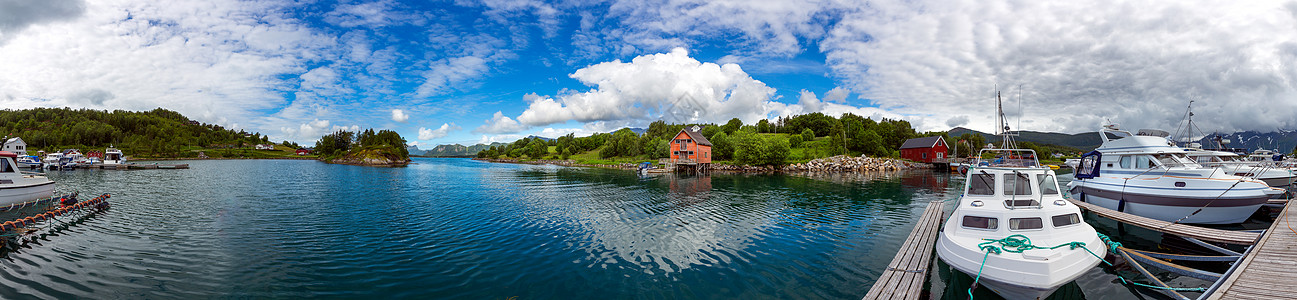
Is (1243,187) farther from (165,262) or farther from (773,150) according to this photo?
(773,150)

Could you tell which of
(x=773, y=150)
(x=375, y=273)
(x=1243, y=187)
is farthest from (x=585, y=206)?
(x=773, y=150)

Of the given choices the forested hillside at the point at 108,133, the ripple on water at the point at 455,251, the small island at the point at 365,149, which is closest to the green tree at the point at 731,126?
the small island at the point at 365,149

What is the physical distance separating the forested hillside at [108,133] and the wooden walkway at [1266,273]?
205m

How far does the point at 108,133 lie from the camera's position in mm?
144625

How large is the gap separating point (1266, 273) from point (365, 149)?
141 m

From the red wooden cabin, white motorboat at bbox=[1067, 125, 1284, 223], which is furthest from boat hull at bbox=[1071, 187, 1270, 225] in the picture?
the red wooden cabin

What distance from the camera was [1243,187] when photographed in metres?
16.1

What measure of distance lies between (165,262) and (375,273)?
6488 mm

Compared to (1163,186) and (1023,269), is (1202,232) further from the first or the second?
(1023,269)

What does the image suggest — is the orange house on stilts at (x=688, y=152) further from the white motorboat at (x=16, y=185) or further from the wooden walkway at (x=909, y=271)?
the white motorboat at (x=16, y=185)

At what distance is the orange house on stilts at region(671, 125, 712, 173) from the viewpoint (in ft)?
236

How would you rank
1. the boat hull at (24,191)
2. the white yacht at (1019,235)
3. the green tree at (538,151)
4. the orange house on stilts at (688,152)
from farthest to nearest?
the green tree at (538,151)
the orange house on stilts at (688,152)
the boat hull at (24,191)
the white yacht at (1019,235)

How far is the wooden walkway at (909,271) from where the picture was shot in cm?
868

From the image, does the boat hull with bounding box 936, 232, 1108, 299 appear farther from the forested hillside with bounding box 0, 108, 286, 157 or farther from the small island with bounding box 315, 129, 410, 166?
the forested hillside with bounding box 0, 108, 286, 157
